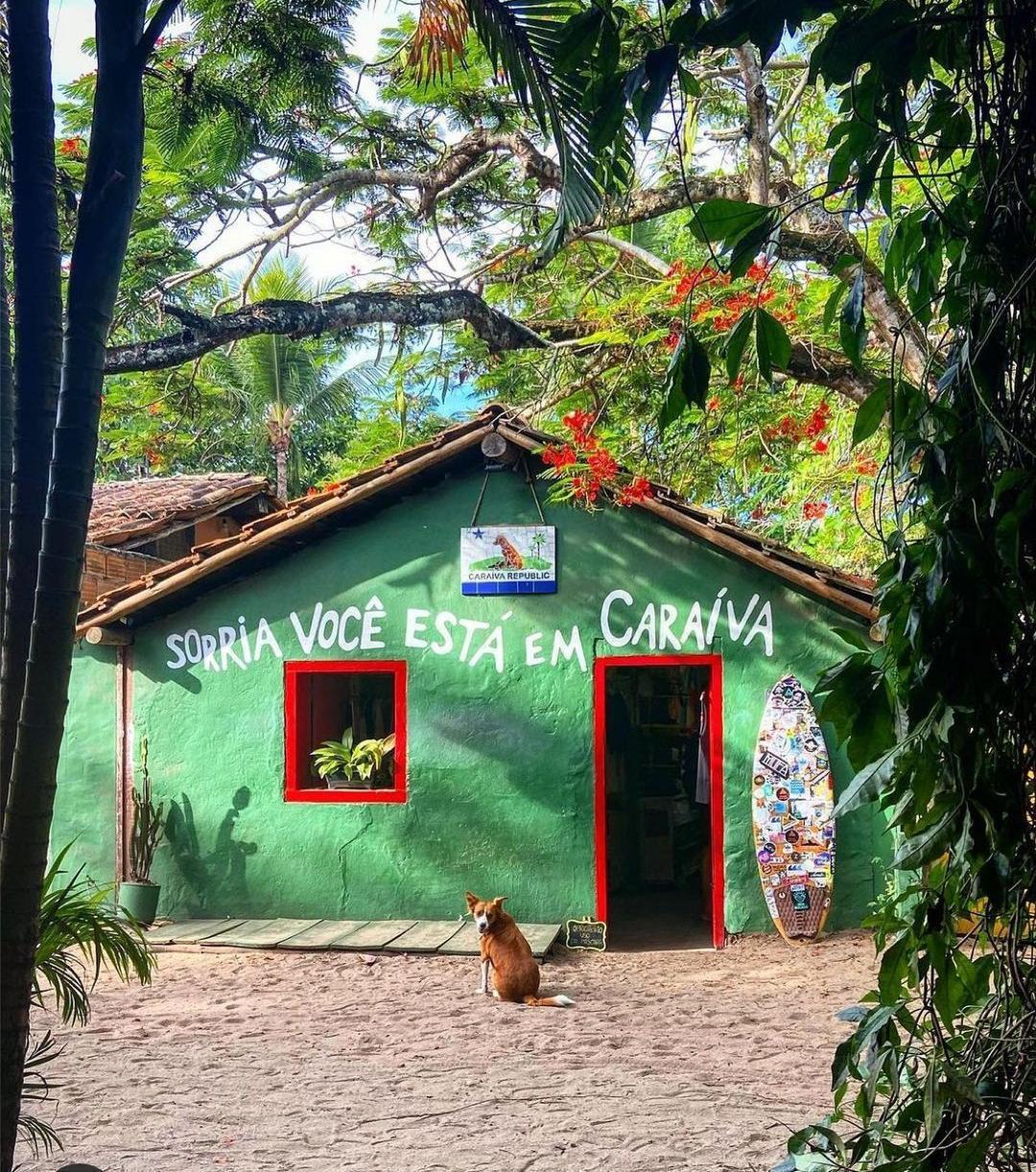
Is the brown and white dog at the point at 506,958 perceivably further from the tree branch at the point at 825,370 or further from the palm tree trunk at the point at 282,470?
the palm tree trunk at the point at 282,470

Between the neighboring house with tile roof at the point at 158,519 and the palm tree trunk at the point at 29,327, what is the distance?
31.8 feet

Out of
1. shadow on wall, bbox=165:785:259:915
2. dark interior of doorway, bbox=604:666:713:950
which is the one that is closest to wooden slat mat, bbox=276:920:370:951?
shadow on wall, bbox=165:785:259:915

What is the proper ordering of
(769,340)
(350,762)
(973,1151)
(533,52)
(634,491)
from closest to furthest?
(973,1151)
(769,340)
(533,52)
(634,491)
(350,762)

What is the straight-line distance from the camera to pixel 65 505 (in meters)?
3.34

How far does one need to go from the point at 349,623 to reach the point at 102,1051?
4514mm

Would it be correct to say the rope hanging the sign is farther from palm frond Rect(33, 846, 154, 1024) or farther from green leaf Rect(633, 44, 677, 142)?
green leaf Rect(633, 44, 677, 142)

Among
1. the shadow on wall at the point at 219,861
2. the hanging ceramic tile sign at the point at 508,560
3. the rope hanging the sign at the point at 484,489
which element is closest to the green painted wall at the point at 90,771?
the shadow on wall at the point at 219,861

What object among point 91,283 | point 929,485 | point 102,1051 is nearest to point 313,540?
point 102,1051

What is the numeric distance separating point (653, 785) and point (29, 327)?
36.3 ft

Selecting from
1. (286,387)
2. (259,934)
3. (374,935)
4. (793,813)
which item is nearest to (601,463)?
(793,813)

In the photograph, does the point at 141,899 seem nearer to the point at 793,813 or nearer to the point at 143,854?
the point at 143,854

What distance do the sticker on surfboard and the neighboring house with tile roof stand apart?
23.3 feet

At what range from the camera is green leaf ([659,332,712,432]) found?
2.08 meters

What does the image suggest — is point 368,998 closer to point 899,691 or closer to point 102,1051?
point 102,1051
